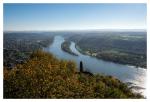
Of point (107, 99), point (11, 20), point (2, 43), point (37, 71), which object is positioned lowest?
point (107, 99)

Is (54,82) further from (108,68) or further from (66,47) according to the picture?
(108,68)

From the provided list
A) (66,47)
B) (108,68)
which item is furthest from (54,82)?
(108,68)

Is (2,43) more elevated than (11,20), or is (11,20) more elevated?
(11,20)

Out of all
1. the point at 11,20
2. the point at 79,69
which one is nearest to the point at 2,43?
the point at 11,20

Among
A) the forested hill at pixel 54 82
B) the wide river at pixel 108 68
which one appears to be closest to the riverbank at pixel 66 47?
the wide river at pixel 108 68

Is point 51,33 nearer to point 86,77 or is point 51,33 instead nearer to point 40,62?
point 40,62

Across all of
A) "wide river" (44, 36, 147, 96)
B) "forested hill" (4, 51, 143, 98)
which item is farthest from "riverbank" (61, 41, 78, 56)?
"forested hill" (4, 51, 143, 98)
